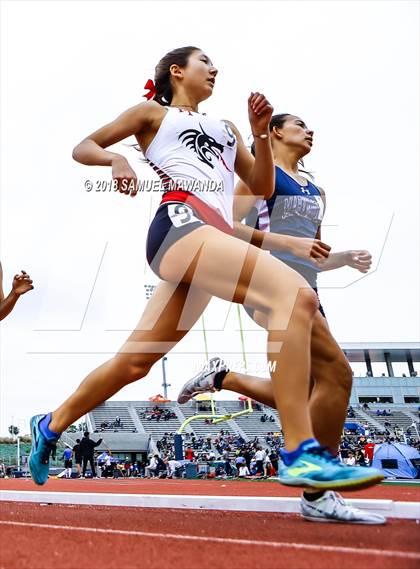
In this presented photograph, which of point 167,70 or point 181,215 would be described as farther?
point 167,70

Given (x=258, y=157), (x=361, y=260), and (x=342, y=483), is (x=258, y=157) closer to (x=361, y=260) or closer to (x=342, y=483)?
(x=361, y=260)

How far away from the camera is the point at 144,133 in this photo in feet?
11.0

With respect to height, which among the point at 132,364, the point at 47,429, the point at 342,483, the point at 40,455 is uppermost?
the point at 132,364

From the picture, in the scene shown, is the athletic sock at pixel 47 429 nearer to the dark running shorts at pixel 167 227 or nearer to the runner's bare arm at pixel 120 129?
the dark running shorts at pixel 167 227

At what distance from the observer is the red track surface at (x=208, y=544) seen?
74.6 inches

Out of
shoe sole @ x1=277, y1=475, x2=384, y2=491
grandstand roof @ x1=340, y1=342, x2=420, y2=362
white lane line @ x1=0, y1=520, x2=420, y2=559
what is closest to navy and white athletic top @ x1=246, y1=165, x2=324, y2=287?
shoe sole @ x1=277, y1=475, x2=384, y2=491

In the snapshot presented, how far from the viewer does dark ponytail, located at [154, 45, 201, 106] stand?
3.57 meters

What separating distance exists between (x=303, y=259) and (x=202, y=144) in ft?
2.64

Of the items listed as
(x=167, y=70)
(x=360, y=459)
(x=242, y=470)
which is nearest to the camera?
(x=167, y=70)

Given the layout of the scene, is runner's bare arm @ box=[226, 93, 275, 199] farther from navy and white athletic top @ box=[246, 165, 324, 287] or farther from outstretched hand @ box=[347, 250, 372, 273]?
outstretched hand @ box=[347, 250, 372, 273]

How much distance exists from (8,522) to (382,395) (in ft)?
207

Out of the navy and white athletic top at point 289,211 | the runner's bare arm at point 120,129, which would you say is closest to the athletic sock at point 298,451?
the navy and white athletic top at point 289,211

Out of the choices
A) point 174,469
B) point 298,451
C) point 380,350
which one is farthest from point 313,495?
point 380,350

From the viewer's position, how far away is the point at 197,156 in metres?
3.19
